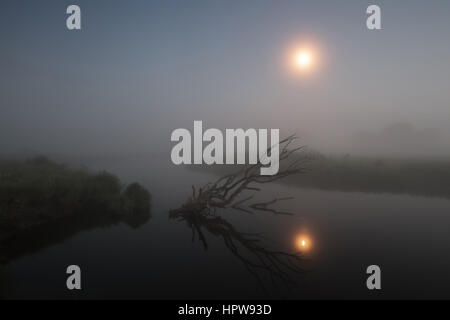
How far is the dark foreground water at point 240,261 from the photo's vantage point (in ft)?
18.4

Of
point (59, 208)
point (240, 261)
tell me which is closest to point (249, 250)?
point (240, 261)

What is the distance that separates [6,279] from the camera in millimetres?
5734

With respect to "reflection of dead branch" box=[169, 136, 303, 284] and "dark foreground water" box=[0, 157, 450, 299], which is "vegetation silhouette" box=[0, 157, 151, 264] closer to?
"dark foreground water" box=[0, 157, 450, 299]

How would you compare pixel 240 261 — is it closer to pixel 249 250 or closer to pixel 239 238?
pixel 249 250

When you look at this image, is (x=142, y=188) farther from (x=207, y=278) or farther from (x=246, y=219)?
(x=207, y=278)

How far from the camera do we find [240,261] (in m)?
6.98

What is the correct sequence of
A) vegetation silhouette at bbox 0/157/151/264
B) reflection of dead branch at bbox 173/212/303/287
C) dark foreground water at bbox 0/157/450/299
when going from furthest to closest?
vegetation silhouette at bbox 0/157/151/264, reflection of dead branch at bbox 173/212/303/287, dark foreground water at bbox 0/157/450/299

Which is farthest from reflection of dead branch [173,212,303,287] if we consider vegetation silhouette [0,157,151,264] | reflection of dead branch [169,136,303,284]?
vegetation silhouette [0,157,151,264]

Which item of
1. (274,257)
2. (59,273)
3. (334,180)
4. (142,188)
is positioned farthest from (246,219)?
(334,180)

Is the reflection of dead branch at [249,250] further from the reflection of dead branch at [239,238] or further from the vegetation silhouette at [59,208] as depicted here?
the vegetation silhouette at [59,208]

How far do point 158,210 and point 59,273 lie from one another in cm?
515

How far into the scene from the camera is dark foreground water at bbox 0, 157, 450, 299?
221 inches

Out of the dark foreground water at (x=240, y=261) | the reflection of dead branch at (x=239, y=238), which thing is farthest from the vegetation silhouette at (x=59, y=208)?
the reflection of dead branch at (x=239, y=238)
